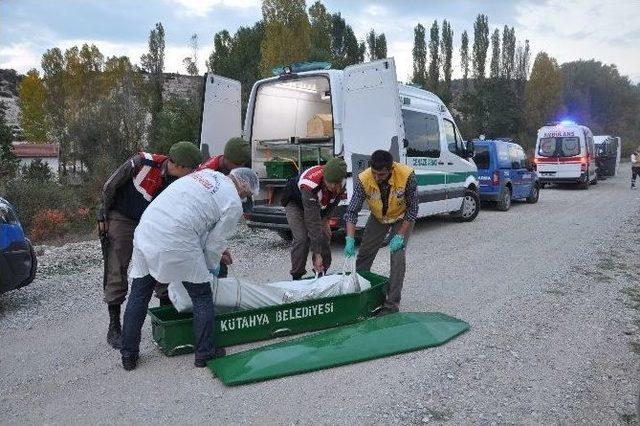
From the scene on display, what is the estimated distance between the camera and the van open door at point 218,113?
8062 mm

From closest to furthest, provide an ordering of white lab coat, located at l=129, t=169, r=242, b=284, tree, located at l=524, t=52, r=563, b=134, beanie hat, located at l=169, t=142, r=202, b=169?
white lab coat, located at l=129, t=169, r=242, b=284 → beanie hat, located at l=169, t=142, r=202, b=169 → tree, located at l=524, t=52, r=563, b=134

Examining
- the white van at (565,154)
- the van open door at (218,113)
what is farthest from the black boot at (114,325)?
the white van at (565,154)

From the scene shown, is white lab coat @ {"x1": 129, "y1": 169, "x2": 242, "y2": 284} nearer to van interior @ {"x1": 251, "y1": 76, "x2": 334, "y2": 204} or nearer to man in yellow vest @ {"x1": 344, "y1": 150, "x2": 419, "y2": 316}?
man in yellow vest @ {"x1": 344, "y1": 150, "x2": 419, "y2": 316}

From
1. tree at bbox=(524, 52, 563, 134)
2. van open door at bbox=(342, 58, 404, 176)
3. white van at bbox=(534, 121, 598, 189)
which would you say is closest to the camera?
van open door at bbox=(342, 58, 404, 176)

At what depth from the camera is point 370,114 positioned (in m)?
7.41

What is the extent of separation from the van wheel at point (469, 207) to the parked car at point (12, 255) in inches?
331

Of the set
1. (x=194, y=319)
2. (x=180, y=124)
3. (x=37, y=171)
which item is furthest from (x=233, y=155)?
(x=180, y=124)

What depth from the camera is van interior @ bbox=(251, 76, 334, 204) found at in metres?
8.25

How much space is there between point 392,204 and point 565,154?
17.0m

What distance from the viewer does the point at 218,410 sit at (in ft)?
10.9

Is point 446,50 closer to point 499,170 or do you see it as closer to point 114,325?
point 499,170

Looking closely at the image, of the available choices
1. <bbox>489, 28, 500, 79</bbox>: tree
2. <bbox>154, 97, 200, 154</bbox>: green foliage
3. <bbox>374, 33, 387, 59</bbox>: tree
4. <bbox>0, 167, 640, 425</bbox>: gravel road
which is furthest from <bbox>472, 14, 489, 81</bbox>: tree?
<bbox>0, 167, 640, 425</bbox>: gravel road

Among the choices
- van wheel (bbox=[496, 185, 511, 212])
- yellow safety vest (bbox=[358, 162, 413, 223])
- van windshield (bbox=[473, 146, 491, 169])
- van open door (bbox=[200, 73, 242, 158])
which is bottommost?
van wheel (bbox=[496, 185, 511, 212])

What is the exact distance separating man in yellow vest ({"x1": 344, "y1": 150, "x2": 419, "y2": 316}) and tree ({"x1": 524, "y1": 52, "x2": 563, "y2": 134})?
4228cm
